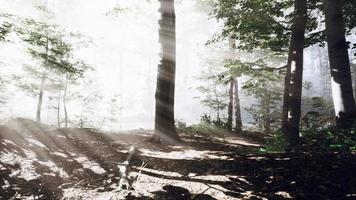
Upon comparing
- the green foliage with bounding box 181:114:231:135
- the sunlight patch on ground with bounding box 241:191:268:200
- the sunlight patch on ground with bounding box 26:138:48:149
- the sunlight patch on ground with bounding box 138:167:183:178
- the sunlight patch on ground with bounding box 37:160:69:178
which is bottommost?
the sunlight patch on ground with bounding box 37:160:69:178

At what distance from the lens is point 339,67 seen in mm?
8297

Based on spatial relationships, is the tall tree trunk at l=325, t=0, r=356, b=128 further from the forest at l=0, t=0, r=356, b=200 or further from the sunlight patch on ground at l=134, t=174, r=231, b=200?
the sunlight patch on ground at l=134, t=174, r=231, b=200

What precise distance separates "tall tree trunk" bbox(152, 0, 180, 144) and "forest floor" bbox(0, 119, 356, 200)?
1031 millimetres

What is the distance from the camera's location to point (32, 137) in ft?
35.6

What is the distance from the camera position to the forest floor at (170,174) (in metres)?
5.09

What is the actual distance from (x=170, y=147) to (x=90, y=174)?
128 inches

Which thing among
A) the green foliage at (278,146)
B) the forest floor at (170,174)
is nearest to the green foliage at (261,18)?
the green foliage at (278,146)

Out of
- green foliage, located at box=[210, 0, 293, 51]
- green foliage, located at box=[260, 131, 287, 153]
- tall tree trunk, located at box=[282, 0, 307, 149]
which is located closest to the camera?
green foliage, located at box=[260, 131, 287, 153]

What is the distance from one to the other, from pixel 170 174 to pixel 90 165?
2.47 metres

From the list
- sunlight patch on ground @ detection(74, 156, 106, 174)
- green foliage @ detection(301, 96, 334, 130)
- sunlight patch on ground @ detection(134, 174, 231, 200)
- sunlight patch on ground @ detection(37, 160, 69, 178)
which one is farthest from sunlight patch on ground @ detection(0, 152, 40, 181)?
green foliage @ detection(301, 96, 334, 130)

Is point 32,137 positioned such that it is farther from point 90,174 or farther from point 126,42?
point 126,42

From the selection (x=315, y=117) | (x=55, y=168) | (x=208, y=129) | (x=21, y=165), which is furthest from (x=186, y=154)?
(x=208, y=129)

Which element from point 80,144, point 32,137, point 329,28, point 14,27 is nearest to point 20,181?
point 80,144

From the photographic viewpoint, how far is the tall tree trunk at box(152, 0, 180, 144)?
1077cm
